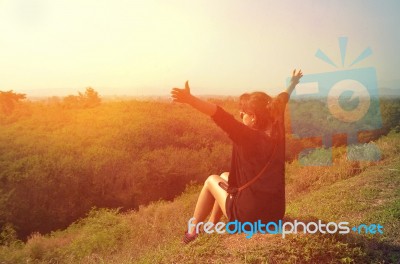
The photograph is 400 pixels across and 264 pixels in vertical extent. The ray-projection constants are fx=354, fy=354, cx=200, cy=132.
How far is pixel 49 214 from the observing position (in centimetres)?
968

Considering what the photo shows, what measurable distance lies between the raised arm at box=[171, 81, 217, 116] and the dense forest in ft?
26.0

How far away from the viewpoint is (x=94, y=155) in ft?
39.5

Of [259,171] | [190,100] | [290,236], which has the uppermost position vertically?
[190,100]

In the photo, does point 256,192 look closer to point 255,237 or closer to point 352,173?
point 255,237

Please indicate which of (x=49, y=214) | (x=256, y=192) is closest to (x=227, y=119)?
(x=256, y=192)

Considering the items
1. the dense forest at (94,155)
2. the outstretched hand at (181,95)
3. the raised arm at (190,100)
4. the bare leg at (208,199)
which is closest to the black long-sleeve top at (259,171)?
the bare leg at (208,199)

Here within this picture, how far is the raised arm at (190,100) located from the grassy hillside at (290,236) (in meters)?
1.44

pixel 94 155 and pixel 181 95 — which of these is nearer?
pixel 181 95

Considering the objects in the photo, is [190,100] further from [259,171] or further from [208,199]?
[208,199]

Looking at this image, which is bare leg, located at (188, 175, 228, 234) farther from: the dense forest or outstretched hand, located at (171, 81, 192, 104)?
the dense forest

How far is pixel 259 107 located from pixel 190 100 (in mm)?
824

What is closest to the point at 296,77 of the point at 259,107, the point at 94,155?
the point at 259,107

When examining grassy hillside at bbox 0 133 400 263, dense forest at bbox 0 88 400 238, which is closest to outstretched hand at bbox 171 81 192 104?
grassy hillside at bbox 0 133 400 263

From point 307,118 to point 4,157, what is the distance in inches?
639
